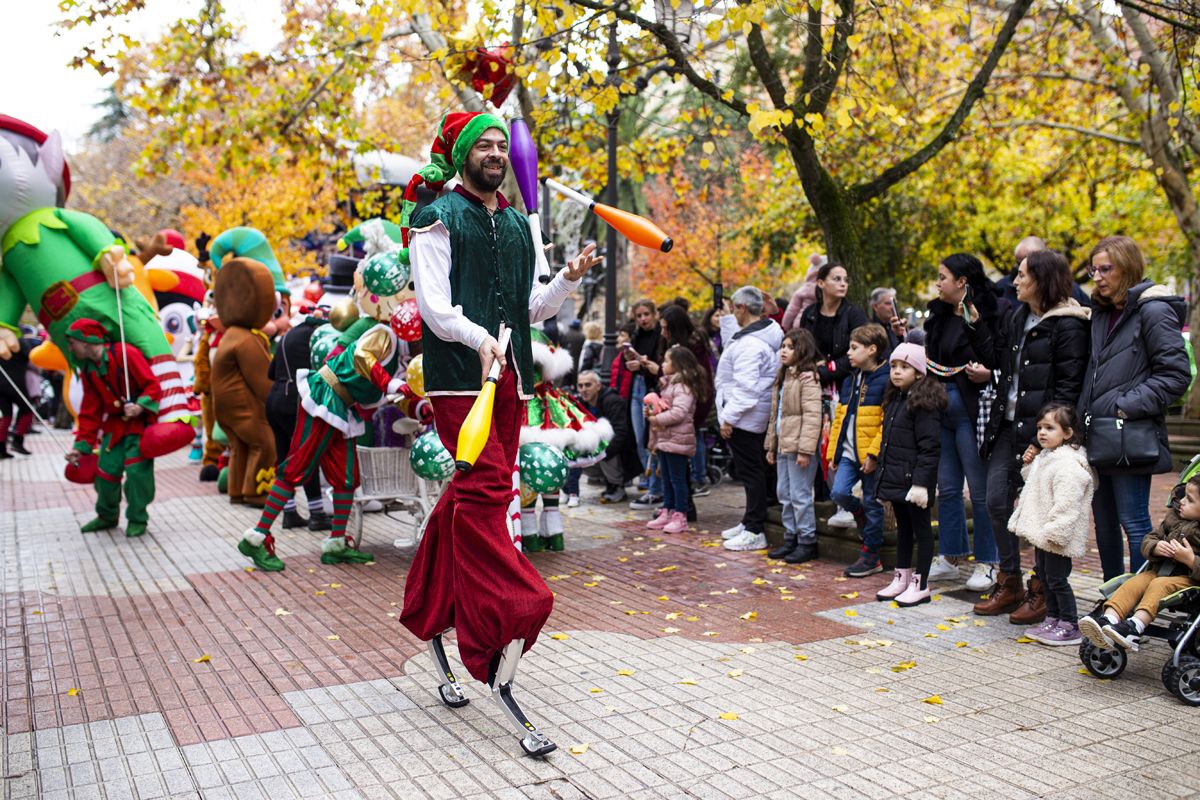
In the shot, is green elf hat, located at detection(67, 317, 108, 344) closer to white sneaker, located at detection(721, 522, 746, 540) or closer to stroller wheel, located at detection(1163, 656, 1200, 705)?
white sneaker, located at detection(721, 522, 746, 540)

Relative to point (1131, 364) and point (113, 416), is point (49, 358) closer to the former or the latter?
point (113, 416)

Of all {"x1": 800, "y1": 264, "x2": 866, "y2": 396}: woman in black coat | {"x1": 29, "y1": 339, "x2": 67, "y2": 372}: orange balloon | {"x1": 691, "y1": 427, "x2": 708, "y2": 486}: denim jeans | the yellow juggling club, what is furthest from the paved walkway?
{"x1": 691, "y1": 427, "x2": 708, "y2": 486}: denim jeans

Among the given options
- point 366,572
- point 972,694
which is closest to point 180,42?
point 366,572

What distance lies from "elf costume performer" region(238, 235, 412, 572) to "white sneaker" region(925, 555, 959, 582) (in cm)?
389

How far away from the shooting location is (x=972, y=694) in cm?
490

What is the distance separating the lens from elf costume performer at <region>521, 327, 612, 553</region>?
788 cm

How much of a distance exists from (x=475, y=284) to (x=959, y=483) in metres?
3.90

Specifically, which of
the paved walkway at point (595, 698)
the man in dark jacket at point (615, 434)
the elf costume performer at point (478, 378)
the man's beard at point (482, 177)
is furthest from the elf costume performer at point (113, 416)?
the man's beard at point (482, 177)

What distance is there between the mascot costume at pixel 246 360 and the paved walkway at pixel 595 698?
2.89m

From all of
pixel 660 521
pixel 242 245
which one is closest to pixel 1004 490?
pixel 660 521

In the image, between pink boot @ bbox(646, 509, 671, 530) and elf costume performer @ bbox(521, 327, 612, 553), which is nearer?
elf costume performer @ bbox(521, 327, 612, 553)

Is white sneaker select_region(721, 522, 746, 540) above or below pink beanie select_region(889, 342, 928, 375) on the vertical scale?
below

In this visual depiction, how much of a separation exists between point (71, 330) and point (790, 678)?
21.2 feet

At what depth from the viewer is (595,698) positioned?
489cm
